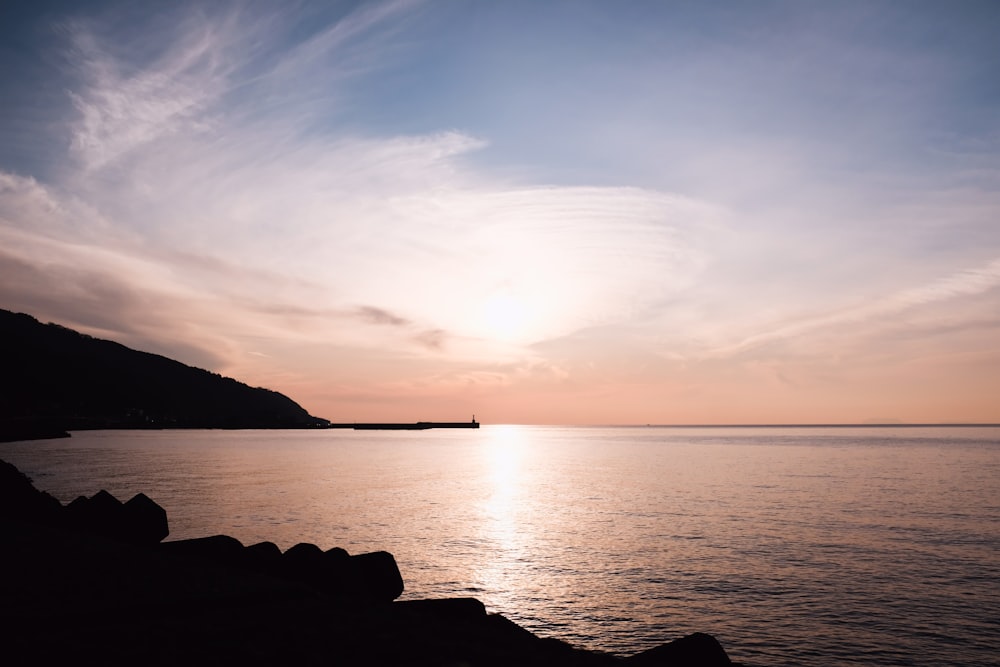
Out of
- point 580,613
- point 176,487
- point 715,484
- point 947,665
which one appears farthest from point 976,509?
point 176,487

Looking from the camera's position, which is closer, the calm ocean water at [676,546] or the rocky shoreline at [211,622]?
the rocky shoreline at [211,622]

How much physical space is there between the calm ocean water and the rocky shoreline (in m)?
8.68

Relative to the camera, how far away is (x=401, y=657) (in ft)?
20.3

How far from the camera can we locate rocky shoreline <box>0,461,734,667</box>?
607cm

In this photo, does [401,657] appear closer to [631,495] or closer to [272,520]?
[272,520]

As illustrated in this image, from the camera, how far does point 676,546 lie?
97.6 ft

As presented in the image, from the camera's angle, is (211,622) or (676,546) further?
(676,546)

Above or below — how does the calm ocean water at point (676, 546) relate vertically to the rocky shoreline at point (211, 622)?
below

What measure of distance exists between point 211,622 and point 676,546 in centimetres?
2627

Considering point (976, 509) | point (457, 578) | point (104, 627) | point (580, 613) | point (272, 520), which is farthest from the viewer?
point (976, 509)

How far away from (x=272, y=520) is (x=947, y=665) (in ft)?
102

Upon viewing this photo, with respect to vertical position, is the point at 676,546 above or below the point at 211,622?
below

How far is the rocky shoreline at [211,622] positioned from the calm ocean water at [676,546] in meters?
8.68

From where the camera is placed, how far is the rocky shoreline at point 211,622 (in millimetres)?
6066
